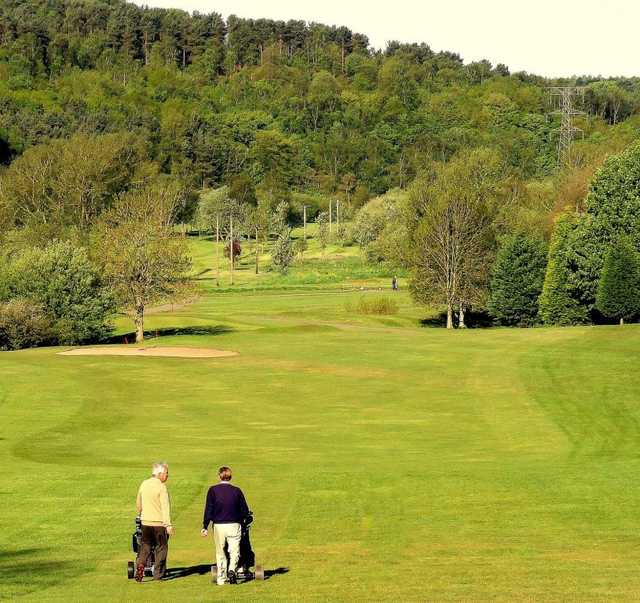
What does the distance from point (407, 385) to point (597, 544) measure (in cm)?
3728

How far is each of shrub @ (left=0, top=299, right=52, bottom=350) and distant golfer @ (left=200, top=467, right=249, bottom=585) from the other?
66781 mm

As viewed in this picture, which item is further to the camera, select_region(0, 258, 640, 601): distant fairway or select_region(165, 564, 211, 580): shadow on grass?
select_region(165, 564, 211, 580): shadow on grass

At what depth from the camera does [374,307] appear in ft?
363

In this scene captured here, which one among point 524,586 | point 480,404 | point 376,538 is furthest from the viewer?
point 480,404

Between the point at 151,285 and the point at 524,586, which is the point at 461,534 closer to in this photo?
the point at 524,586

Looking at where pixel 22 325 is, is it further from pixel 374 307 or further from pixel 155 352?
pixel 374 307

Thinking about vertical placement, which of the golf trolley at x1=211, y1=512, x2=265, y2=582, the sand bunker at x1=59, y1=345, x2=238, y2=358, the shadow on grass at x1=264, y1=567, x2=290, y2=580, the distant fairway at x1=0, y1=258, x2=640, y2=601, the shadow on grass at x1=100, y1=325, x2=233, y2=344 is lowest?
the shadow on grass at x1=100, y1=325, x2=233, y2=344

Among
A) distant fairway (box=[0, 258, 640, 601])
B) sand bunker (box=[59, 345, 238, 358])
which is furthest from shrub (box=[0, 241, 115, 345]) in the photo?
sand bunker (box=[59, 345, 238, 358])

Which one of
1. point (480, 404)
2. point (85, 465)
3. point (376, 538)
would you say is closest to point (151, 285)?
point (480, 404)

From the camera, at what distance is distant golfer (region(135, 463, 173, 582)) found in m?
20.8

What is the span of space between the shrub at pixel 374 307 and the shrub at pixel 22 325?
104 ft

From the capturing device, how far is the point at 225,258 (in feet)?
645

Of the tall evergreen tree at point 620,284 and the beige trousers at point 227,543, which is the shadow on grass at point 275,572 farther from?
the tall evergreen tree at point 620,284

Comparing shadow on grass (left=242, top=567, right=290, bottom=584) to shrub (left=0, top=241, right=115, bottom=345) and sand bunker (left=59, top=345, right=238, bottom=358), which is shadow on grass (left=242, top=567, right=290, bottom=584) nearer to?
sand bunker (left=59, top=345, right=238, bottom=358)
